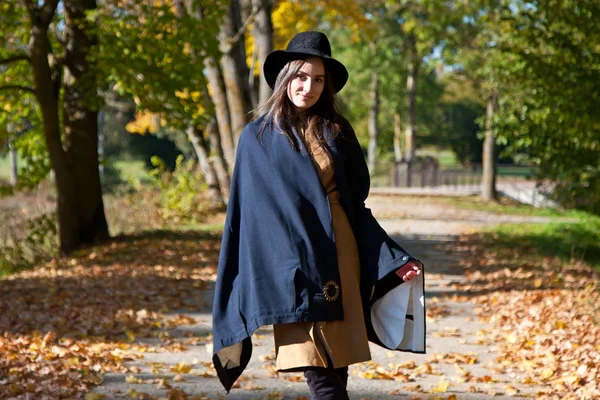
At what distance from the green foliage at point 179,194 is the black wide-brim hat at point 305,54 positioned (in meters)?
16.4

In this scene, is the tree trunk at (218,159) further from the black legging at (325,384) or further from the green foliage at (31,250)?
the black legging at (325,384)

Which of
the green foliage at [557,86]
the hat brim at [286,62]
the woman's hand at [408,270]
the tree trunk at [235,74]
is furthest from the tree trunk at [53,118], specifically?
the woman's hand at [408,270]

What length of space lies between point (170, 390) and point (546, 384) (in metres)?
2.44

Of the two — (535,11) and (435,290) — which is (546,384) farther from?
(535,11)

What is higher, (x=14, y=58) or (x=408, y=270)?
(x=14, y=58)

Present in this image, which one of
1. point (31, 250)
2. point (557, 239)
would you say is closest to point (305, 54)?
point (31, 250)

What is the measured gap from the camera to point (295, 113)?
3957 millimetres

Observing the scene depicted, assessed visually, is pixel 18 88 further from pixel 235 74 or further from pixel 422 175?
pixel 422 175

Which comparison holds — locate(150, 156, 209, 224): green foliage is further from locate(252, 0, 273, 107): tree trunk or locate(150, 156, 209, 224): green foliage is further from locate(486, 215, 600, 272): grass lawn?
locate(486, 215, 600, 272): grass lawn

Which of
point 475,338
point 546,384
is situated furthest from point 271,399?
point 475,338

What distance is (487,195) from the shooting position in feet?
93.6

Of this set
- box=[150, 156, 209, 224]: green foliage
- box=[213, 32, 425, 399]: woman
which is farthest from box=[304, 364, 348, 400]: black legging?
box=[150, 156, 209, 224]: green foliage

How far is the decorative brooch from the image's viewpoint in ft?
12.1

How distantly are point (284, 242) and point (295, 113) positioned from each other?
2.01 feet
